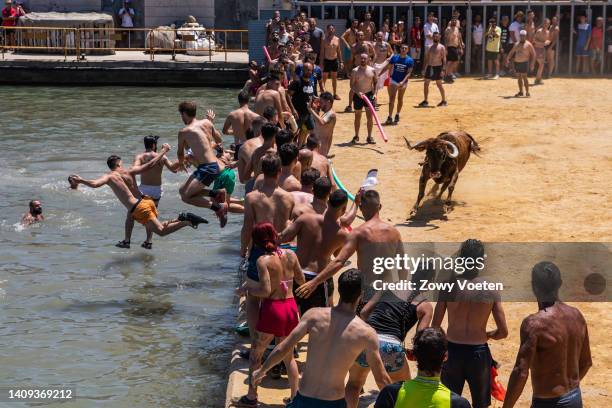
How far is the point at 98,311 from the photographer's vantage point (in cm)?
1373

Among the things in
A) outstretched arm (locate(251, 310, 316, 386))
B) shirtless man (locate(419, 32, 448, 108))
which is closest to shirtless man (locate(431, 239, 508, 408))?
outstretched arm (locate(251, 310, 316, 386))

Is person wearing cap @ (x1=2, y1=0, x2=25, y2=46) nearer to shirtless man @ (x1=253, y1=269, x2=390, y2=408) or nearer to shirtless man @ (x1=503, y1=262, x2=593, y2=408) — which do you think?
shirtless man @ (x1=253, y1=269, x2=390, y2=408)

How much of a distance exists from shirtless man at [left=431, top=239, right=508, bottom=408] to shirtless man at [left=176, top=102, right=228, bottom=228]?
6954 mm

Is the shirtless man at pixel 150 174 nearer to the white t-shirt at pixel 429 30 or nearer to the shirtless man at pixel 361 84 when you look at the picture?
the shirtless man at pixel 361 84

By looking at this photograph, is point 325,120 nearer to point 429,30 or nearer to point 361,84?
point 361,84

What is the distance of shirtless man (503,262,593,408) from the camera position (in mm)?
6945

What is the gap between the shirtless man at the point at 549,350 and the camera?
695cm

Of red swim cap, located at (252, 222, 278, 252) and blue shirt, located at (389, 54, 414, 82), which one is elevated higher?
blue shirt, located at (389, 54, 414, 82)

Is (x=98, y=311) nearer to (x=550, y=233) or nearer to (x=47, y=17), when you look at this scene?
(x=550, y=233)

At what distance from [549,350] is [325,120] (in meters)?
11.5

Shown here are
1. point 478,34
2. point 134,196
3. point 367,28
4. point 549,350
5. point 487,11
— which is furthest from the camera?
point 487,11

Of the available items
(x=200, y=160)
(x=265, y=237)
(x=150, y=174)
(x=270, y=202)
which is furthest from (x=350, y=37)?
(x=265, y=237)

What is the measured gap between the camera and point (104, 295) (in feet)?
47.2

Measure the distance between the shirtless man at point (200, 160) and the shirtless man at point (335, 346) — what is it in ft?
24.2
